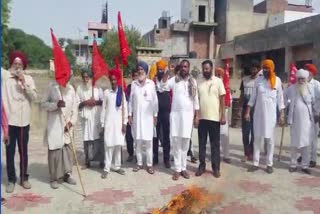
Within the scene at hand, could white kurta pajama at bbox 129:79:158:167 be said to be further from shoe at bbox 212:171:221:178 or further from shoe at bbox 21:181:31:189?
shoe at bbox 21:181:31:189

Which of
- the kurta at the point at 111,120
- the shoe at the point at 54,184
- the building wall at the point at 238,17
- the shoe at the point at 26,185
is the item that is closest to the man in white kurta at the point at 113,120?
the kurta at the point at 111,120

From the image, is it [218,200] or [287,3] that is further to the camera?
[287,3]

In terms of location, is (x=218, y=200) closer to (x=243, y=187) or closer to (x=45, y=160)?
(x=243, y=187)

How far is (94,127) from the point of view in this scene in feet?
21.6

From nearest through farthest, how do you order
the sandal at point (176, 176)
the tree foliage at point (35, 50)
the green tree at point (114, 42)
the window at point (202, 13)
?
the sandal at point (176, 176) < the green tree at point (114, 42) < the window at point (202, 13) < the tree foliage at point (35, 50)

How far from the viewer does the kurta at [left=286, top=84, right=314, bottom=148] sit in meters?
6.57

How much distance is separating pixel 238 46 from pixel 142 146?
23264 mm

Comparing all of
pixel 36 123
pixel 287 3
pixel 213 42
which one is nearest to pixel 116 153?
pixel 36 123

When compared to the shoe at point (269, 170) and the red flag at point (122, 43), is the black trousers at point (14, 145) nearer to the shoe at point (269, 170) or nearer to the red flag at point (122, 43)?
the red flag at point (122, 43)

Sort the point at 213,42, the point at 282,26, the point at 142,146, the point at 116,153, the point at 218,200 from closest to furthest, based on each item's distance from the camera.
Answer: the point at 218,200 → the point at 116,153 → the point at 142,146 → the point at 282,26 → the point at 213,42

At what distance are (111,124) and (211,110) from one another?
1.61 metres

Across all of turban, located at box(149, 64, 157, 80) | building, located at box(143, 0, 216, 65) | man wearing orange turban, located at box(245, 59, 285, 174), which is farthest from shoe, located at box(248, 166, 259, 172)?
building, located at box(143, 0, 216, 65)

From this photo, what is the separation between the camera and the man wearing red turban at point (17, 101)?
5.29 metres

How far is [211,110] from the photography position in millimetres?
6180
